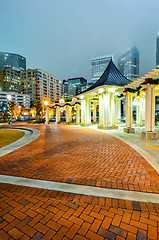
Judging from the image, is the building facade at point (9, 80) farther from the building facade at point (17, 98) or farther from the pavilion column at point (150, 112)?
the pavilion column at point (150, 112)

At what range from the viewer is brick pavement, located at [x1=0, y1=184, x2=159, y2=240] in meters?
1.81

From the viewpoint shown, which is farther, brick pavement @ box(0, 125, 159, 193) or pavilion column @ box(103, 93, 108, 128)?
pavilion column @ box(103, 93, 108, 128)

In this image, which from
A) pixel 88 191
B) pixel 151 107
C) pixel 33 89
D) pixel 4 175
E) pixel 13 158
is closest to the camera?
pixel 88 191

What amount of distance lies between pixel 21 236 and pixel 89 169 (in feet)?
8.23

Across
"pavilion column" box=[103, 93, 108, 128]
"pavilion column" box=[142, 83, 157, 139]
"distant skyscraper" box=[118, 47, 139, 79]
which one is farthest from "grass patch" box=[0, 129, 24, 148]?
"distant skyscraper" box=[118, 47, 139, 79]

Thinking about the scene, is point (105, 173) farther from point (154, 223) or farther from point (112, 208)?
point (154, 223)

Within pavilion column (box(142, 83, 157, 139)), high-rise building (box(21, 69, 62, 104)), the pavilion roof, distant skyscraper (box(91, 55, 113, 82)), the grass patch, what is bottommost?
the grass patch

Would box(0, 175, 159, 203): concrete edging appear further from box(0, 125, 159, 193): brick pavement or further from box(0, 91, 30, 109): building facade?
box(0, 91, 30, 109): building facade

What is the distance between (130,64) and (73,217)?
503 ft

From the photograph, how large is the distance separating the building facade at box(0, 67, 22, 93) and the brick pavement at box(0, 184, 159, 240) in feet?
398

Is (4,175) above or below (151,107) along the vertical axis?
below

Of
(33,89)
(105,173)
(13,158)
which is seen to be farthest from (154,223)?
(33,89)

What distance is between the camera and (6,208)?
2363mm

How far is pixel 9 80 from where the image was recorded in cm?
10912
